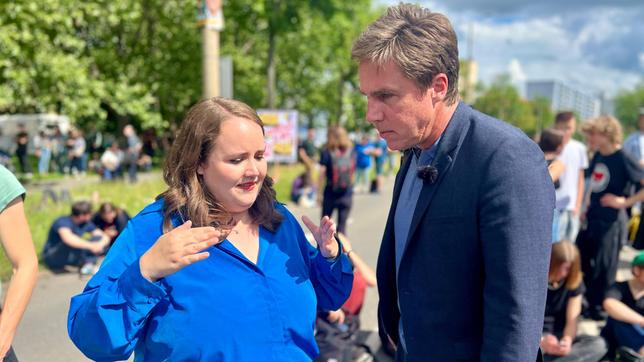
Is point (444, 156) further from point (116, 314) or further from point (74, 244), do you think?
point (74, 244)

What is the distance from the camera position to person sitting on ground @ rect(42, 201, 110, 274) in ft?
19.8

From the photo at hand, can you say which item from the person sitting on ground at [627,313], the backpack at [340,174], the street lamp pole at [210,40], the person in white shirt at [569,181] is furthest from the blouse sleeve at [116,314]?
the street lamp pole at [210,40]

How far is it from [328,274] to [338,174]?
5.27 m

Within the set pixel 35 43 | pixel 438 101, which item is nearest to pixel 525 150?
pixel 438 101

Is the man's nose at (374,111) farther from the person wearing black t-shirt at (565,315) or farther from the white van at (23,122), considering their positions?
the white van at (23,122)

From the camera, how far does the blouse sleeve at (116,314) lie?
55.3 inches

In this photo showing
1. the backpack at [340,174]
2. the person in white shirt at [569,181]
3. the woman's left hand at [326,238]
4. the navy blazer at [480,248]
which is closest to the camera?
the navy blazer at [480,248]

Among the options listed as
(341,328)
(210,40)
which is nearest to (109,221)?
(210,40)

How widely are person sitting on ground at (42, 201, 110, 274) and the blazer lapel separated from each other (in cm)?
550

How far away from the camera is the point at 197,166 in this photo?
67.1 inches

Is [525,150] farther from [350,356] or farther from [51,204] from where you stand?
[51,204]

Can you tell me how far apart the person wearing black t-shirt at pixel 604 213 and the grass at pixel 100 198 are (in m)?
5.61

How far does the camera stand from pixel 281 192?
1200 cm

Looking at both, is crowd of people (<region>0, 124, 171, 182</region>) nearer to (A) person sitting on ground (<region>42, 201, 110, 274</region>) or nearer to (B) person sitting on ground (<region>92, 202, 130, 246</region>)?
(B) person sitting on ground (<region>92, 202, 130, 246</region>)
